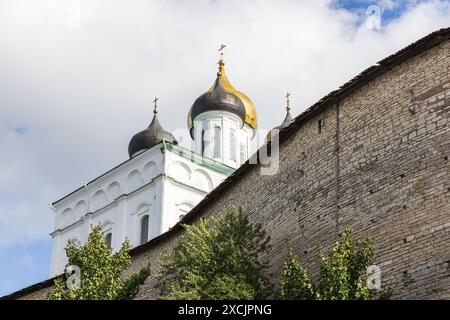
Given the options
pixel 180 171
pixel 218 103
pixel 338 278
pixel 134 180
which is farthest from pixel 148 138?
pixel 338 278

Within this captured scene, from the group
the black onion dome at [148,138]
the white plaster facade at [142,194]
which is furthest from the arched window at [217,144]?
the black onion dome at [148,138]

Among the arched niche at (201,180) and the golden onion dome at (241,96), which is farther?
the golden onion dome at (241,96)

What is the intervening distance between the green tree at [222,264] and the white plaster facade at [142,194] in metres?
14.7

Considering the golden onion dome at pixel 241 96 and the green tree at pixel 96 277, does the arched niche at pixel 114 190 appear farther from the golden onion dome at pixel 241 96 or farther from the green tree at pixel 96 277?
the green tree at pixel 96 277

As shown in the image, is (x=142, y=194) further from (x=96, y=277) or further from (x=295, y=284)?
(x=295, y=284)

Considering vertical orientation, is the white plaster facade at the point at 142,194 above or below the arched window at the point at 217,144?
below

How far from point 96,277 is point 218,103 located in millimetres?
20695

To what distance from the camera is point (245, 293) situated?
1385 cm

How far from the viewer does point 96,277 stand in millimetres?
15344

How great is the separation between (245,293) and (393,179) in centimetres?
263

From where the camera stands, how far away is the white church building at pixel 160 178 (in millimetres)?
31750

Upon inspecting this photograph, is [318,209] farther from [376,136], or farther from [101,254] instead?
[101,254]
